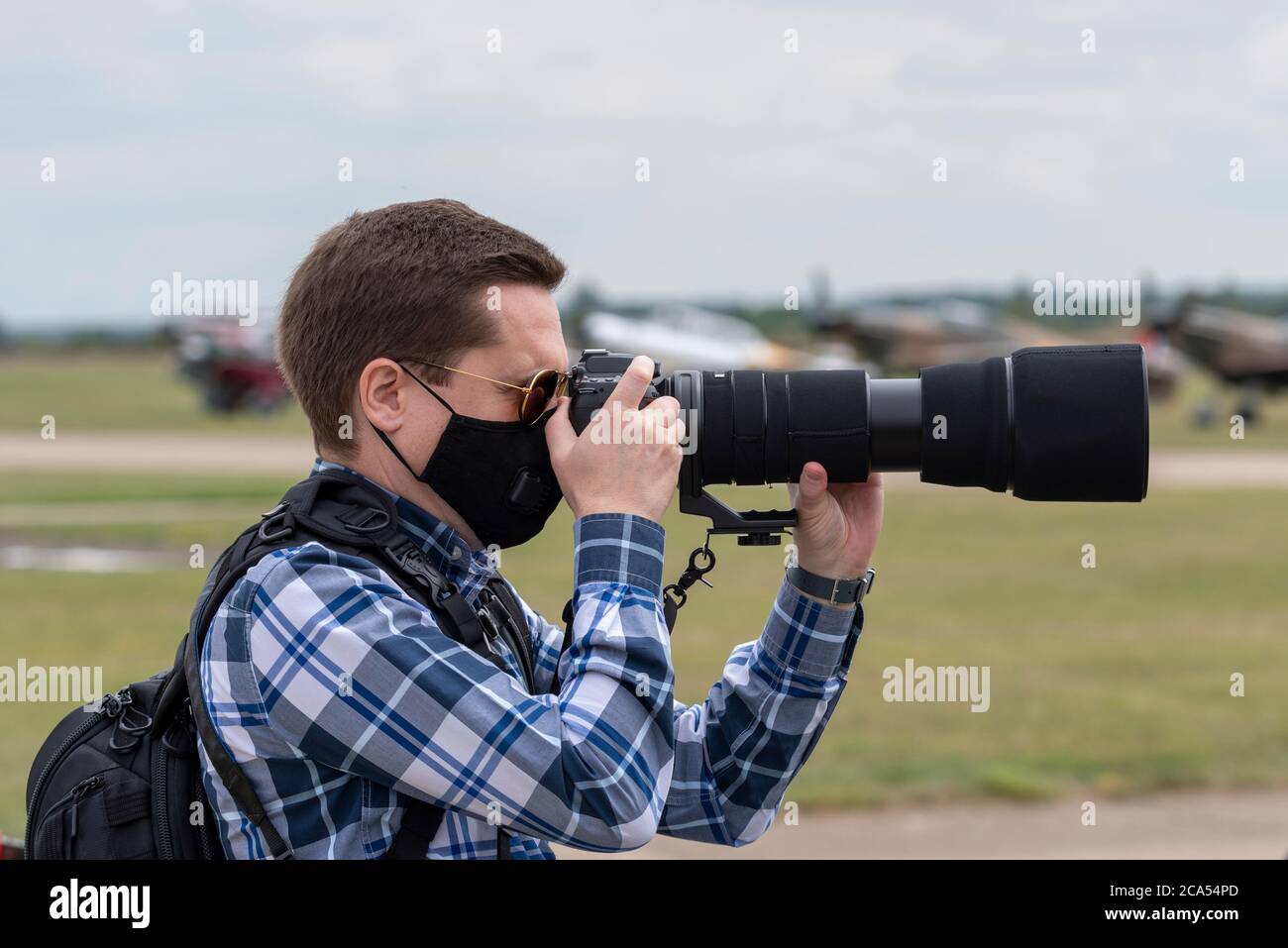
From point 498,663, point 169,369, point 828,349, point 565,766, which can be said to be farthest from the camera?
point 169,369

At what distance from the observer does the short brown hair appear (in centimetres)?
193

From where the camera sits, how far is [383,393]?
1984mm

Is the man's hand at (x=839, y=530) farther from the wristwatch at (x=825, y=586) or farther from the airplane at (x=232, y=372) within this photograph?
the airplane at (x=232, y=372)

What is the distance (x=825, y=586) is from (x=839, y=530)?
9 cm

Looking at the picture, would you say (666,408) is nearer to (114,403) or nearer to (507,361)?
(507,361)

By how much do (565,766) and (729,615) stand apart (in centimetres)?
943

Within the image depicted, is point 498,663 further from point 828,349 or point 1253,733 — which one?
point 828,349

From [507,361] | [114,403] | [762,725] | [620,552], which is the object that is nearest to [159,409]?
[114,403]

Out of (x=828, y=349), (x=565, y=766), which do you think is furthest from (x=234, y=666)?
(x=828, y=349)

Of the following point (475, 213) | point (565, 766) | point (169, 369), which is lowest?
point (169, 369)

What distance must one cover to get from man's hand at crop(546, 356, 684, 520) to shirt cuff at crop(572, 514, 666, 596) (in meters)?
0.02

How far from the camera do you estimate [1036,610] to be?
1142 cm

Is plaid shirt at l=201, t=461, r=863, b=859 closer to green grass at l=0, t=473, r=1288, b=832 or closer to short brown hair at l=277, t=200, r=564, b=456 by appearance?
short brown hair at l=277, t=200, r=564, b=456

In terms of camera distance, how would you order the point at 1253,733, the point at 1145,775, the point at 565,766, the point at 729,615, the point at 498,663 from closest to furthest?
the point at 565,766, the point at 498,663, the point at 1145,775, the point at 1253,733, the point at 729,615
